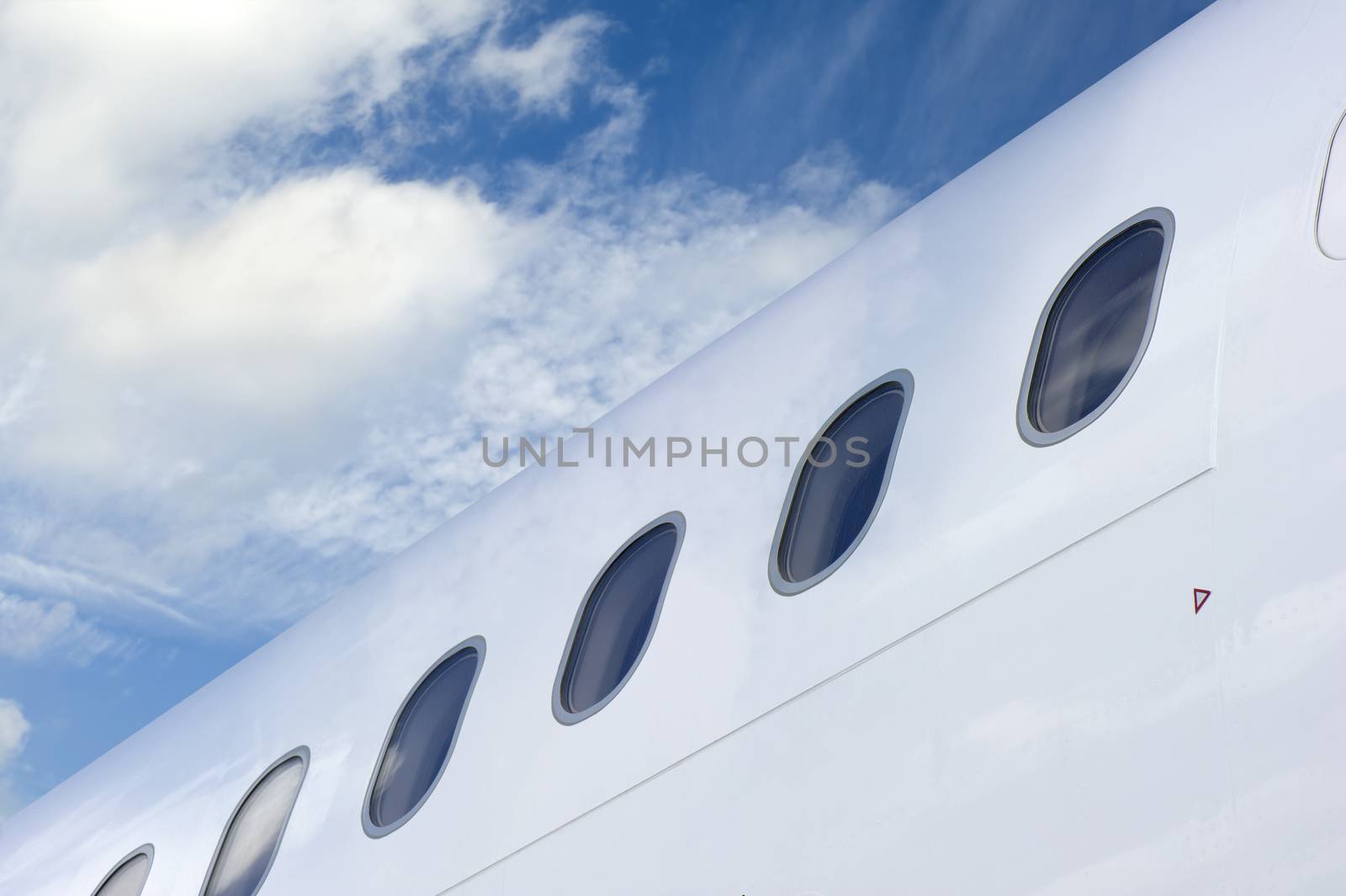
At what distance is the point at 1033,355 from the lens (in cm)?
544

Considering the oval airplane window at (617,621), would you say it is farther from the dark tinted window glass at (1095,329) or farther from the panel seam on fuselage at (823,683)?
the dark tinted window glass at (1095,329)

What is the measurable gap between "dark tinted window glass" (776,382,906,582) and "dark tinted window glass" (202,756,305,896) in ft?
12.3

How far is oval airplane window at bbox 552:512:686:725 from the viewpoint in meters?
6.64

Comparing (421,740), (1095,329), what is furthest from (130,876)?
(1095,329)

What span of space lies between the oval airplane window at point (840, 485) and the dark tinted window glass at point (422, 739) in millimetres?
2184

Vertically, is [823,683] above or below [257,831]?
below

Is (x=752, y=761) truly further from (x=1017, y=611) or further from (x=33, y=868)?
(x=33, y=868)

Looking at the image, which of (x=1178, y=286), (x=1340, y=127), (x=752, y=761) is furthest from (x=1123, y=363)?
(x=752, y=761)

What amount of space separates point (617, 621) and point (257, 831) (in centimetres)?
303

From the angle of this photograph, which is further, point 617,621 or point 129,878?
point 129,878

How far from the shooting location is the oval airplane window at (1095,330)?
5062 mm

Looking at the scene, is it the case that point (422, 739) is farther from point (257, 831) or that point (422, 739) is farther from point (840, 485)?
point (840, 485)

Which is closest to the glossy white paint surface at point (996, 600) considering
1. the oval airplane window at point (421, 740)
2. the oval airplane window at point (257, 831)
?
the oval airplane window at point (421, 740)

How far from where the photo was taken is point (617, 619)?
6.92 metres
